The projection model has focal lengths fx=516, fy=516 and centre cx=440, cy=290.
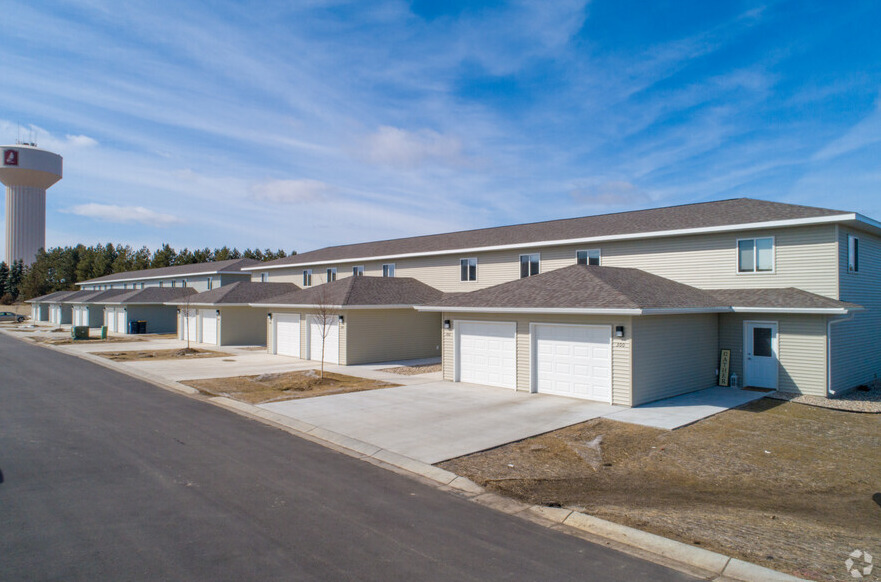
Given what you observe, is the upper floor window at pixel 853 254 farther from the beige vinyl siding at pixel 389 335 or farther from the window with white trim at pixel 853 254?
the beige vinyl siding at pixel 389 335

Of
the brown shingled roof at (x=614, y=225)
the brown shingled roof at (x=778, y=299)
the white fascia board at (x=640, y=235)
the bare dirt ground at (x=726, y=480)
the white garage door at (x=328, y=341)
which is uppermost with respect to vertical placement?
the brown shingled roof at (x=614, y=225)

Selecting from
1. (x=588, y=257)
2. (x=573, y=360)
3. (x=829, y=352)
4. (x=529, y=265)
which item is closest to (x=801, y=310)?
(x=829, y=352)

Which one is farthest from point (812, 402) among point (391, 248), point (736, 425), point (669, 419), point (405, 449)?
point (391, 248)

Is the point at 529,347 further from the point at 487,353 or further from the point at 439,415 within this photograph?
the point at 439,415

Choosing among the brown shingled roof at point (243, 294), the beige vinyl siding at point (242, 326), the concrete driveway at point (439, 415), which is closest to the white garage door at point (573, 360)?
the concrete driveway at point (439, 415)

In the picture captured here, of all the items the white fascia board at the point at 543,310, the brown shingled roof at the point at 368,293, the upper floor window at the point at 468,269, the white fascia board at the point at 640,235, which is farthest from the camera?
the upper floor window at the point at 468,269

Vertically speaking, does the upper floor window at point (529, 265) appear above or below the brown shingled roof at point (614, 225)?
below
